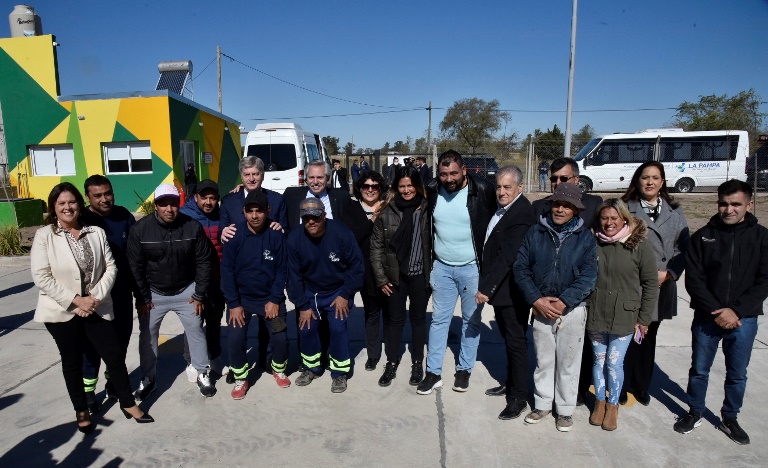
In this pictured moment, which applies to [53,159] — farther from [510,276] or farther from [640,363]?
[640,363]

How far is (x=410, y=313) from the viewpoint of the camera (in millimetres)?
4055

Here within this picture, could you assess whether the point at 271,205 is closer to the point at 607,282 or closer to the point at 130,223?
the point at 130,223

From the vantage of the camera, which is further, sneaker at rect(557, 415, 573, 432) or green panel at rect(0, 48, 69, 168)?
green panel at rect(0, 48, 69, 168)

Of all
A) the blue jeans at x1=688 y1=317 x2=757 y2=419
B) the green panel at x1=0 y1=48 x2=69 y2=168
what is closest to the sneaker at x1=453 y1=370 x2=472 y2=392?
the blue jeans at x1=688 y1=317 x2=757 y2=419

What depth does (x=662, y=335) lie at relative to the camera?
500cm

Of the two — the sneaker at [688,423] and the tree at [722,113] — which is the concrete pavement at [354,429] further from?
the tree at [722,113]

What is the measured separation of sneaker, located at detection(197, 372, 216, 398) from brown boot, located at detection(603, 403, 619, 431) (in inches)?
116

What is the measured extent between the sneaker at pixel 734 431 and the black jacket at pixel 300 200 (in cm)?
323

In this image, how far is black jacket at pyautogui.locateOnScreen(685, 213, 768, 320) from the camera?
3.00m

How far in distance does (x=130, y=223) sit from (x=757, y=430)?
4755 millimetres

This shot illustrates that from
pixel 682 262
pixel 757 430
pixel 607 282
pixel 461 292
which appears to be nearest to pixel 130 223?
pixel 461 292

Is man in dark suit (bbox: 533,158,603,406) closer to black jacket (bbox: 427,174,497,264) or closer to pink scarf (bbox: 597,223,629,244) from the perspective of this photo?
pink scarf (bbox: 597,223,629,244)

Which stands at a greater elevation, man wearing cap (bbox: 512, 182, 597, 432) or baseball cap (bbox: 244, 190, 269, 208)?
baseball cap (bbox: 244, 190, 269, 208)

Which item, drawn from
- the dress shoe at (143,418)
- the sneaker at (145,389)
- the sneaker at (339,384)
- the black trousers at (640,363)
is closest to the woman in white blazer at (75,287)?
the dress shoe at (143,418)
